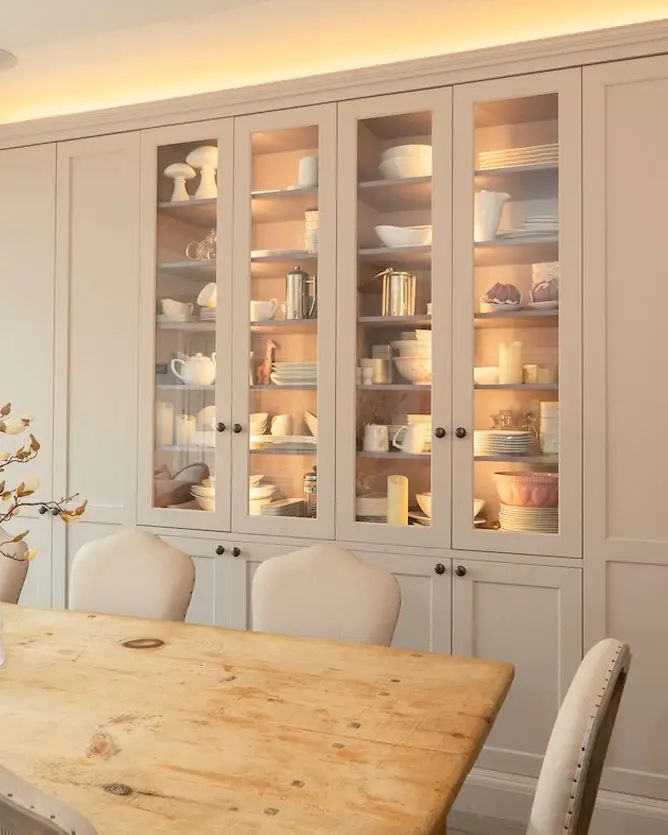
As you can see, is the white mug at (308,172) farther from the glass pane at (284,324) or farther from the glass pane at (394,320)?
the glass pane at (394,320)

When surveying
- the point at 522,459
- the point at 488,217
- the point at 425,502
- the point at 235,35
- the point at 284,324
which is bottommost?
the point at 425,502

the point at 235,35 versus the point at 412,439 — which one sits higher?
the point at 235,35

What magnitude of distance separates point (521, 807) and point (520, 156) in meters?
2.13

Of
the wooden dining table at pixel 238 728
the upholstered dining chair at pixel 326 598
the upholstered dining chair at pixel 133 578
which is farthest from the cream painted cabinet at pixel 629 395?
the upholstered dining chair at pixel 133 578

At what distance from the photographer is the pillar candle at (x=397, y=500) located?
2.80m

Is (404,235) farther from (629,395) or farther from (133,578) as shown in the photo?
(133,578)

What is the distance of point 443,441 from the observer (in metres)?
2.73

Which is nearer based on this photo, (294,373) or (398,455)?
(398,455)

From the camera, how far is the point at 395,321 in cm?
281

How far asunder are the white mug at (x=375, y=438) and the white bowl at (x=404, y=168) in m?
0.87

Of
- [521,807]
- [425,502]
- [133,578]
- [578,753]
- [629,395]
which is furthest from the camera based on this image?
Answer: [425,502]

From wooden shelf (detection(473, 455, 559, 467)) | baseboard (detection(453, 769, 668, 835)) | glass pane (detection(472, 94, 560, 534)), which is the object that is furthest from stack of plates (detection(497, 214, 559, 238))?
baseboard (detection(453, 769, 668, 835))

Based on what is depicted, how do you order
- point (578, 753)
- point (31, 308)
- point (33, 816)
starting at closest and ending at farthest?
point (33, 816)
point (578, 753)
point (31, 308)

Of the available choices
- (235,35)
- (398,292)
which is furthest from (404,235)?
(235,35)
